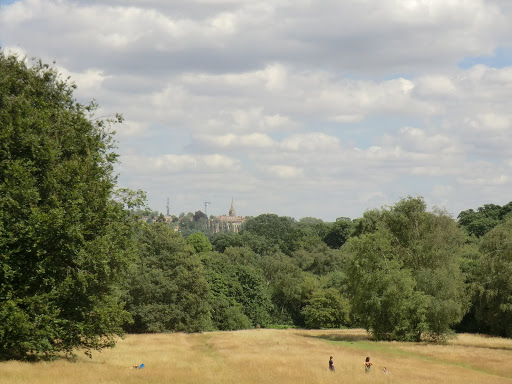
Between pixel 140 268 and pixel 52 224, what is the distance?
4490cm

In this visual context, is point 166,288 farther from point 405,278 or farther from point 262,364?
point 262,364

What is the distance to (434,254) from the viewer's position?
6316cm

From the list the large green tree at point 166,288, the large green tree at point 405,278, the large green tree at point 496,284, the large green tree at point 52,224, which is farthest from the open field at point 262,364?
the large green tree at point 166,288

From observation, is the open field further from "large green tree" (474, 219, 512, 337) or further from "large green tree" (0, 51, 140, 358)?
"large green tree" (474, 219, 512, 337)

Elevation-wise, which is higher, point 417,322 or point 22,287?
point 22,287

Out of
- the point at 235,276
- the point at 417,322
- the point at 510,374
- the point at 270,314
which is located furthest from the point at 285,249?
the point at 510,374

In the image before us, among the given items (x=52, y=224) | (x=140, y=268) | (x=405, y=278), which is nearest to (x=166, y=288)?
(x=140, y=268)

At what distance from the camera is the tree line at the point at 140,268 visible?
26.9m

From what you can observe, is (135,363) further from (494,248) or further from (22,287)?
(494,248)

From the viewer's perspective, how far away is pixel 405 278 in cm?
5744

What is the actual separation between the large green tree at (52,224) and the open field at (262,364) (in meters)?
2.08

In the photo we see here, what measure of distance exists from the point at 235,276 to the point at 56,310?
2683 inches

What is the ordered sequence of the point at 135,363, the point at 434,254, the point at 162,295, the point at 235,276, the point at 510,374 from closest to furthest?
the point at 135,363
the point at 510,374
the point at 434,254
the point at 162,295
the point at 235,276

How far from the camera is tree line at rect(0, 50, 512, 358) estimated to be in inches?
1058
